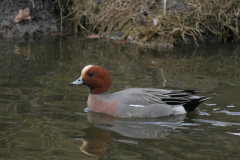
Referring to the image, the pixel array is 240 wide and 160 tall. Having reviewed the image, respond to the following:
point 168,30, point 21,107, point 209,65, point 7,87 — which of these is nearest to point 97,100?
point 21,107

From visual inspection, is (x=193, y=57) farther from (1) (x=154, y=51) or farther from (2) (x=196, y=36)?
(2) (x=196, y=36)

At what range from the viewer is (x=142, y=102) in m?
5.05

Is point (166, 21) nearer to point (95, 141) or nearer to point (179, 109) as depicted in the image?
point (179, 109)

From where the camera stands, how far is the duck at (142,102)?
5000 millimetres

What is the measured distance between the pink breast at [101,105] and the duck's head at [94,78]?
0.15 m

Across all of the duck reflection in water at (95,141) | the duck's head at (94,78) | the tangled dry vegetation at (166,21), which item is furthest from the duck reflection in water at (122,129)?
the tangled dry vegetation at (166,21)

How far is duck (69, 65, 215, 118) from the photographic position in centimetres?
500

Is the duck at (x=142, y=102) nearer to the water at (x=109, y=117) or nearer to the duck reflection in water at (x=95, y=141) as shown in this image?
the water at (x=109, y=117)

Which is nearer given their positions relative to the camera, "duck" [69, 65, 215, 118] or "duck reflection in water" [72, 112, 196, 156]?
"duck reflection in water" [72, 112, 196, 156]

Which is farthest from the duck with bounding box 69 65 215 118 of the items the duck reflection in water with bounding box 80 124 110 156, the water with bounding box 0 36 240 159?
the duck reflection in water with bounding box 80 124 110 156

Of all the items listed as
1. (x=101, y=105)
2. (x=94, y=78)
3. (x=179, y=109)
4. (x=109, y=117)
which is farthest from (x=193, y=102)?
(x=94, y=78)

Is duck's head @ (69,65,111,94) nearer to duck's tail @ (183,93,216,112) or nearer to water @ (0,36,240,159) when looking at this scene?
water @ (0,36,240,159)

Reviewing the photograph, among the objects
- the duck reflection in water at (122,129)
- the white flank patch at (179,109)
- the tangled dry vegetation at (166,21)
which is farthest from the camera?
the tangled dry vegetation at (166,21)

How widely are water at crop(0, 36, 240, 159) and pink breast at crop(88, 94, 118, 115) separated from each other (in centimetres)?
11
